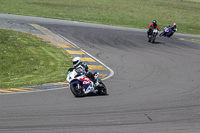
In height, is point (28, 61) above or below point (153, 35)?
below

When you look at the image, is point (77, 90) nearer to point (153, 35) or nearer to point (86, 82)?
point (86, 82)

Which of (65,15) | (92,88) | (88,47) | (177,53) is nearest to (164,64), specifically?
(177,53)

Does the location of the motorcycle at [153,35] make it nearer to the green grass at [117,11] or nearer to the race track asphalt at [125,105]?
the race track asphalt at [125,105]

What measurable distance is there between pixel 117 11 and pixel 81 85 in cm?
4067

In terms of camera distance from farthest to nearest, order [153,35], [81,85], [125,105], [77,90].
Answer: [153,35] < [81,85] < [77,90] < [125,105]

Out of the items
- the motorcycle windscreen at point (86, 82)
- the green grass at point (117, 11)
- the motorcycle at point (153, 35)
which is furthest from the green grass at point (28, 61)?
the green grass at point (117, 11)

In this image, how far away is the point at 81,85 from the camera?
1304cm

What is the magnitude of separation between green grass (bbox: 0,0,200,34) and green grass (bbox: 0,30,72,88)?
1878 centimetres

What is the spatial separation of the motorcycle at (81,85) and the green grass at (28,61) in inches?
126

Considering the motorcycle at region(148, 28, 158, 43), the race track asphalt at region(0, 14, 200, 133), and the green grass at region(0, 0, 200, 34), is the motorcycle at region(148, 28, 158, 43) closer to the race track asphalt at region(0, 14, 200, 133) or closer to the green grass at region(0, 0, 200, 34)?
the race track asphalt at region(0, 14, 200, 133)

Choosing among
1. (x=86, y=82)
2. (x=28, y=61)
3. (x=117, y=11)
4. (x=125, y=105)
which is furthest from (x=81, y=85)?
(x=117, y=11)

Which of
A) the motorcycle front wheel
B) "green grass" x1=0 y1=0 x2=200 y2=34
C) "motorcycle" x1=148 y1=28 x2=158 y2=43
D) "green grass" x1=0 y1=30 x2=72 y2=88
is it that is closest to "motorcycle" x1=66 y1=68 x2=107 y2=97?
the motorcycle front wheel

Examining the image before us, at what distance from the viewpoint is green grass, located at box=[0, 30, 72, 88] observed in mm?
16878

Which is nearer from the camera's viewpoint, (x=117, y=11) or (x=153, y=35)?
(x=153, y=35)
